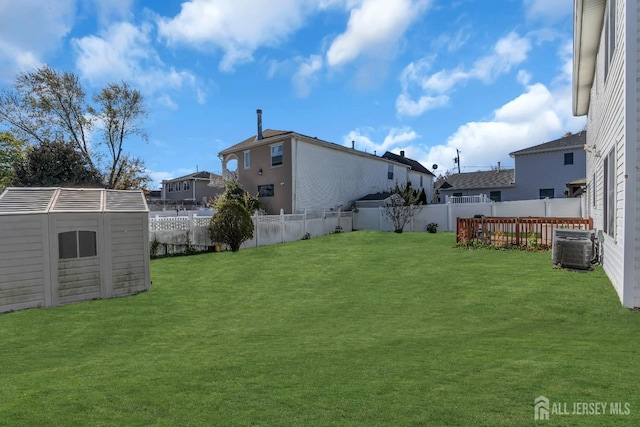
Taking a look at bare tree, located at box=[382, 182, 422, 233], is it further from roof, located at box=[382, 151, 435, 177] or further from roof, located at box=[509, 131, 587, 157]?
roof, located at box=[382, 151, 435, 177]

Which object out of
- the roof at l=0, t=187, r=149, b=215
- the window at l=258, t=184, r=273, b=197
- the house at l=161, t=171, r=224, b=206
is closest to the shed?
the roof at l=0, t=187, r=149, b=215

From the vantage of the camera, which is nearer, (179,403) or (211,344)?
(179,403)

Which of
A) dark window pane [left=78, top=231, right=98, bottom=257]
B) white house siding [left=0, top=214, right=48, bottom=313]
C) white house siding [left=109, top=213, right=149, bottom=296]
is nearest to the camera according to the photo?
white house siding [left=0, top=214, right=48, bottom=313]

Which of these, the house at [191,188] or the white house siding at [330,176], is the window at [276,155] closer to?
the white house siding at [330,176]

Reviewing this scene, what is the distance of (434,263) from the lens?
11.4m

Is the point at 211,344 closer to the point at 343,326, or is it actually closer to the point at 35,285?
the point at 343,326

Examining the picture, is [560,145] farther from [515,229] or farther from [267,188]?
[267,188]

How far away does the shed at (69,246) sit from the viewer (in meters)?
8.00

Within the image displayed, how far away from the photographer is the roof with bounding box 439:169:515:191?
34.5m

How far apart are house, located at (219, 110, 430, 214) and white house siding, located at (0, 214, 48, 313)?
55.6 ft

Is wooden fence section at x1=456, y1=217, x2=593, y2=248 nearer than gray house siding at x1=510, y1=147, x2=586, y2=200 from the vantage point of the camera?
Yes

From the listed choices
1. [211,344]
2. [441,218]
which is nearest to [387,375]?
[211,344]

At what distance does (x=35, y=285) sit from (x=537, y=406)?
32.1 feet

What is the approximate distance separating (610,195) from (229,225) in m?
13.9
